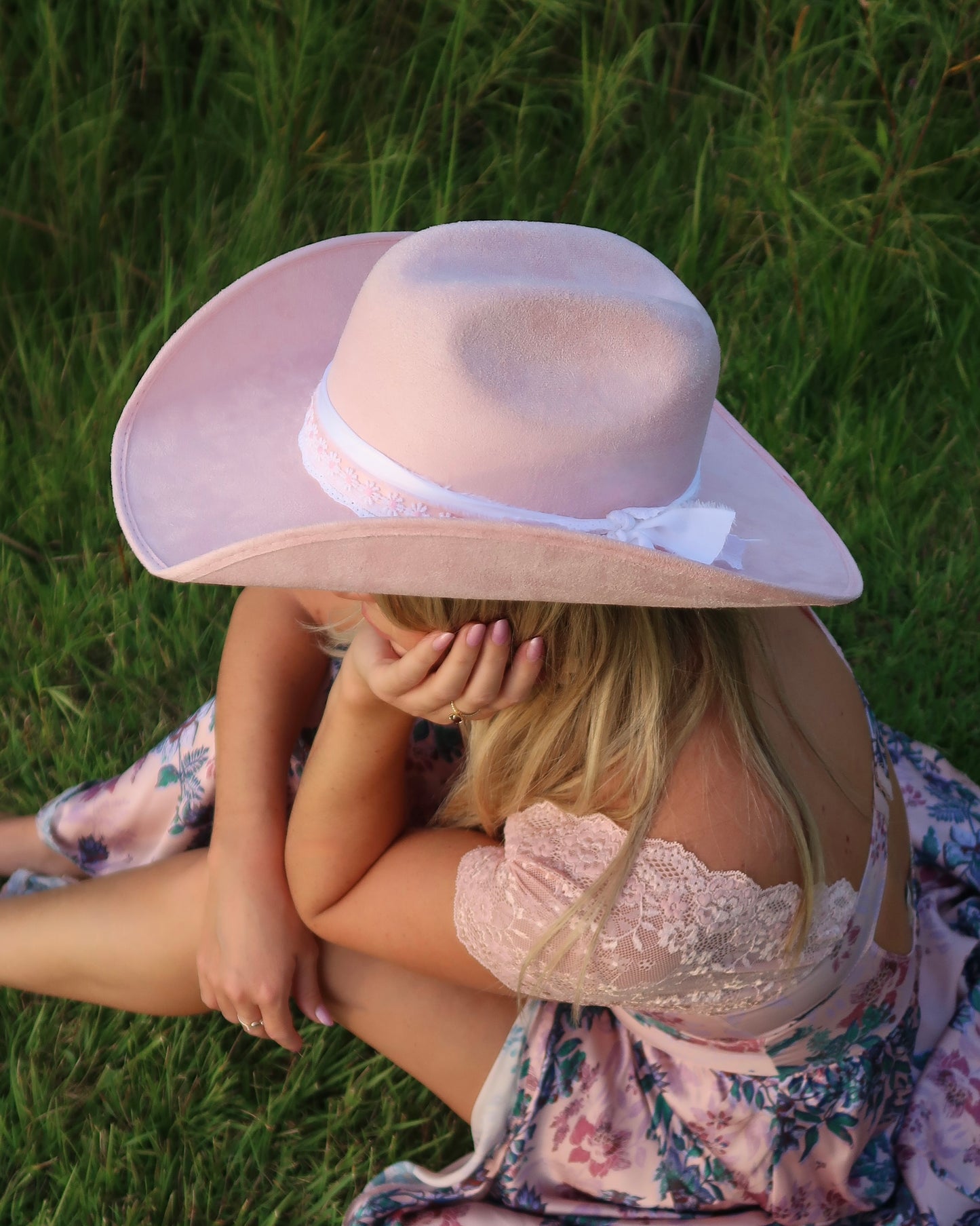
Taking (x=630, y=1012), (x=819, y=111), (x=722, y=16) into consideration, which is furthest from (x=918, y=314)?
(x=630, y=1012)

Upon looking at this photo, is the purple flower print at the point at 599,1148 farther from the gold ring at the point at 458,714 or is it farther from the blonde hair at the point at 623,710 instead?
the gold ring at the point at 458,714

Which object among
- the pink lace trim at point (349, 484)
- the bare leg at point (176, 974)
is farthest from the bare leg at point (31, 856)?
the pink lace trim at point (349, 484)

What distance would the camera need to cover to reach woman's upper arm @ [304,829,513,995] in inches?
62.7

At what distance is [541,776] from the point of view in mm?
1495

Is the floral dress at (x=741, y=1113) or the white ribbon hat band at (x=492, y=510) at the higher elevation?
the white ribbon hat band at (x=492, y=510)

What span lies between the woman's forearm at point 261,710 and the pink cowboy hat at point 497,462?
0.51 metres

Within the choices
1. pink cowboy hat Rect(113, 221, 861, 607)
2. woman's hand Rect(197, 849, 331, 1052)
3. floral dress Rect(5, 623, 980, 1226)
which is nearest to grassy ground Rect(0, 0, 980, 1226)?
woman's hand Rect(197, 849, 331, 1052)

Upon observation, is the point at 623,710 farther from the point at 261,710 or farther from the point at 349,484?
the point at 261,710

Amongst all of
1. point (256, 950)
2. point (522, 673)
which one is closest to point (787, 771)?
point (522, 673)

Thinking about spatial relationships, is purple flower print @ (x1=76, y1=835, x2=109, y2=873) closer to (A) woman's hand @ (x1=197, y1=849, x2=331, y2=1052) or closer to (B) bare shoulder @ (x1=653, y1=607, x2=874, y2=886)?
(A) woman's hand @ (x1=197, y1=849, x2=331, y2=1052)

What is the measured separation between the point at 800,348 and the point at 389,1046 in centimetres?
200

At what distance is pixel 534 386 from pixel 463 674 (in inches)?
12.7

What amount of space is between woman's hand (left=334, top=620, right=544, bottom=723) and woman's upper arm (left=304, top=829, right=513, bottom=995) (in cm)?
25

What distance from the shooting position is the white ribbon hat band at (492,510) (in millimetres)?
1244
